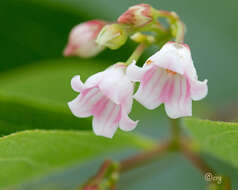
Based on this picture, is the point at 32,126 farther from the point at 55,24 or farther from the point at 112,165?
the point at 55,24

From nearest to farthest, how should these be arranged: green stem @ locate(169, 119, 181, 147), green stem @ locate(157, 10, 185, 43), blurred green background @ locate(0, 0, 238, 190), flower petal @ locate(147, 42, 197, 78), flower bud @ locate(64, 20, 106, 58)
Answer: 1. flower petal @ locate(147, 42, 197, 78)
2. green stem @ locate(157, 10, 185, 43)
3. flower bud @ locate(64, 20, 106, 58)
4. green stem @ locate(169, 119, 181, 147)
5. blurred green background @ locate(0, 0, 238, 190)

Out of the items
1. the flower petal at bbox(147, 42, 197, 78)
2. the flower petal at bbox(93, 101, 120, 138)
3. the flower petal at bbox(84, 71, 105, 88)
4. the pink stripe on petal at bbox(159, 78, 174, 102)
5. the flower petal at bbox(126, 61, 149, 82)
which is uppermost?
the flower petal at bbox(147, 42, 197, 78)

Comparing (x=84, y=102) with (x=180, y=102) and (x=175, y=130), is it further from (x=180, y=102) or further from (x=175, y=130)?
(x=175, y=130)

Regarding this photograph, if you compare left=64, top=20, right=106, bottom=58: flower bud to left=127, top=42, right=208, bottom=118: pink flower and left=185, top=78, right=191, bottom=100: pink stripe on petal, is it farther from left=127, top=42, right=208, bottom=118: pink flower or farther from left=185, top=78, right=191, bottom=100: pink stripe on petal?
left=185, top=78, right=191, bottom=100: pink stripe on petal

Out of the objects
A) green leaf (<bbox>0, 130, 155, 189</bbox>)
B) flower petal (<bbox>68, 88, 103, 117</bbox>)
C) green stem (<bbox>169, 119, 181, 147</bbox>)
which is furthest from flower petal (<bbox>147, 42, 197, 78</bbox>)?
green stem (<bbox>169, 119, 181, 147</bbox>)

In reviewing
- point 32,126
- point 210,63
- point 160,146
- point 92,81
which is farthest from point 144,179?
point 92,81

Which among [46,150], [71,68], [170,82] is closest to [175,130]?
[170,82]
